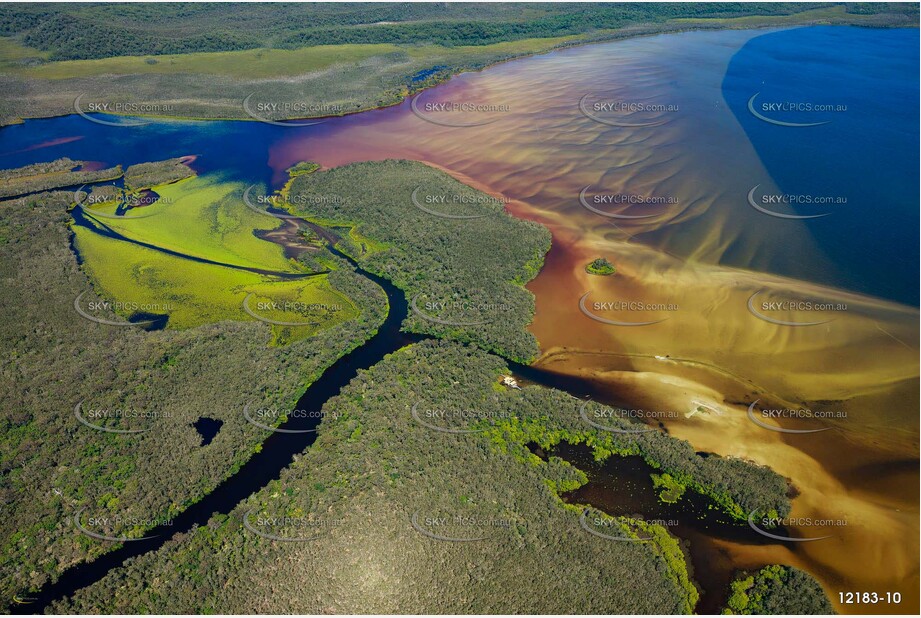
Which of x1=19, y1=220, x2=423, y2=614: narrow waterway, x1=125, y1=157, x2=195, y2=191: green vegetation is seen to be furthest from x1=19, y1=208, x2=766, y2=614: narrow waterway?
x1=125, y1=157, x2=195, y2=191: green vegetation

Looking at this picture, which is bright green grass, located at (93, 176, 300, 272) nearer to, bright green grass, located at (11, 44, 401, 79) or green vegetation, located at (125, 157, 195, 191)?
green vegetation, located at (125, 157, 195, 191)

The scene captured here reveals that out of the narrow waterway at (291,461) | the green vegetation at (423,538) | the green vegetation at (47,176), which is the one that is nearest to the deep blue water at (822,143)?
the green vegetation at (47,176)

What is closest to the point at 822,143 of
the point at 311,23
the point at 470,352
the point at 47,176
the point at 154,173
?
the point at 470,352

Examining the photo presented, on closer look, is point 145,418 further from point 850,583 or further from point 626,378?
point 850,583

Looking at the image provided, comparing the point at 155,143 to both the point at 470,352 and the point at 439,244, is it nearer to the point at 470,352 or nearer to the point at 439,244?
the point at 439,244

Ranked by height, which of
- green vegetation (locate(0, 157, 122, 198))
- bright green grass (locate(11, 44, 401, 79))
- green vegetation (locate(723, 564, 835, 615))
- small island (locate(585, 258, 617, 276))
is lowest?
green vegetation (locate(723, 564, 835, 615))

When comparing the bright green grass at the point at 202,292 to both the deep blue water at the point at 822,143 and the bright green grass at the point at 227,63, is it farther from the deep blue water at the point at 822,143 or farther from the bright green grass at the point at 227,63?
the bright green grass at the point at 227,63

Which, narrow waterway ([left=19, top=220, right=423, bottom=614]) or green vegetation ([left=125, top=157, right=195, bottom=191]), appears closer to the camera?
narrow waterway ([left=19, top=220, right=423, bottom=614])
